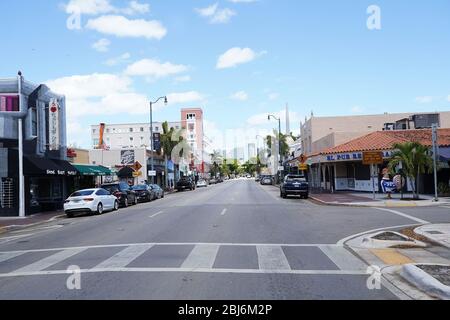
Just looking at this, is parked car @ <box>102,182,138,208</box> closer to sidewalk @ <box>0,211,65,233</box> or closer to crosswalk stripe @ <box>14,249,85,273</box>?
sidewalk @ <box>0,211,65,233</box>

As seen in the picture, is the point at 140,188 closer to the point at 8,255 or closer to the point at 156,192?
the point at 156,192

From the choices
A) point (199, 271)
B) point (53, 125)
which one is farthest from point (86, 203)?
point (199, 271)

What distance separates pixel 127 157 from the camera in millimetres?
58656

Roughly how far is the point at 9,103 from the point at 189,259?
2084cm

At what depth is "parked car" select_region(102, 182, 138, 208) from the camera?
31.1 m

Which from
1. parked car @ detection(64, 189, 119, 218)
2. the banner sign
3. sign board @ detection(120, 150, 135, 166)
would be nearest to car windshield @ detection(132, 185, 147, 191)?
parked car @ detection(64, 189, 119, 218)

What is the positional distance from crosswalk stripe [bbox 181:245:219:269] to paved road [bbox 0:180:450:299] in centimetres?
2

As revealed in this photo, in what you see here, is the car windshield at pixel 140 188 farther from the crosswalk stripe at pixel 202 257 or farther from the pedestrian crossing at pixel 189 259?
the crosswalk stripe at pixel 202 257

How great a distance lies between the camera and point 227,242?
12.6m

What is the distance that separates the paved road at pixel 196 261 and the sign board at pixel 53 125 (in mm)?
14773
